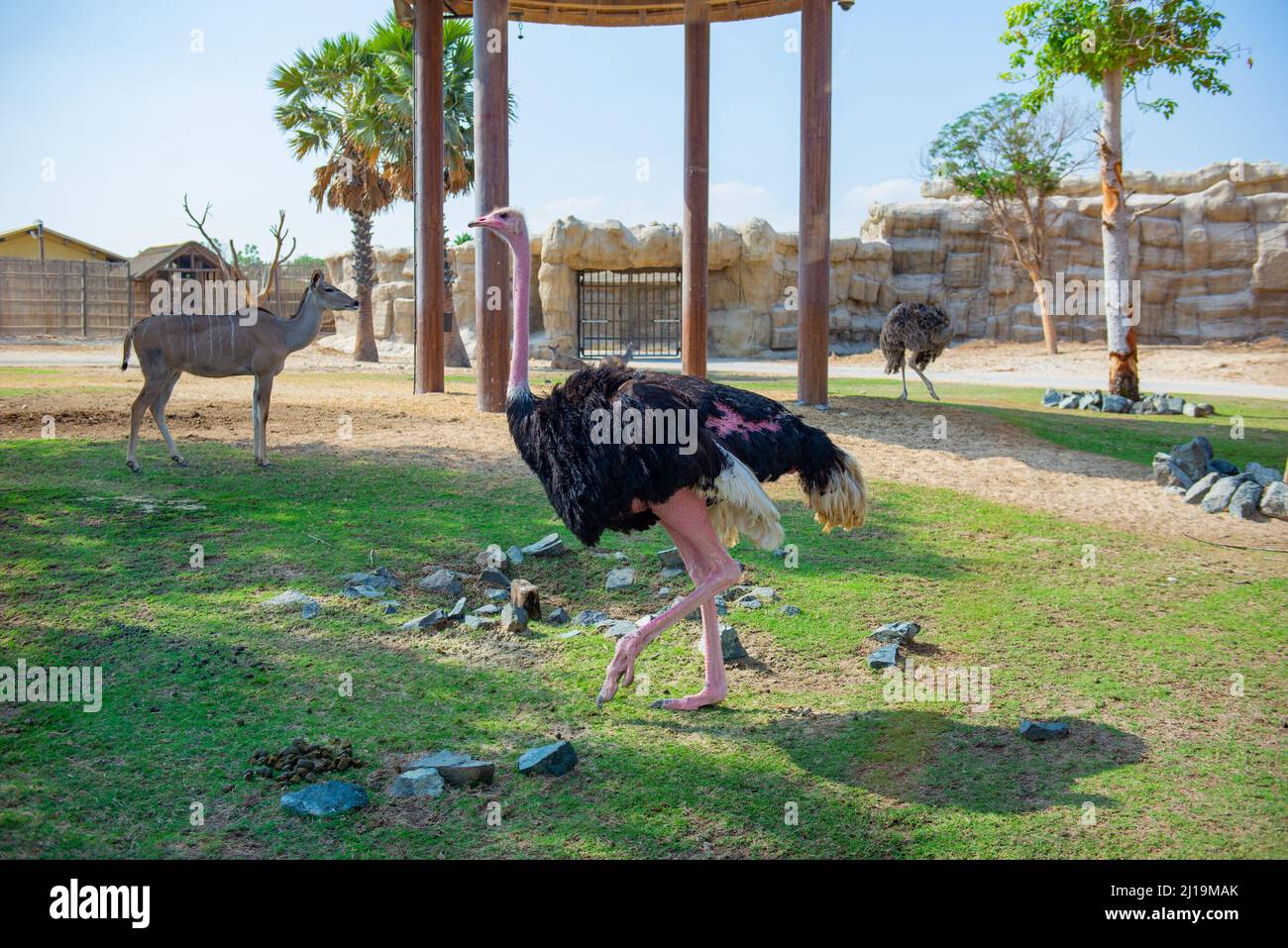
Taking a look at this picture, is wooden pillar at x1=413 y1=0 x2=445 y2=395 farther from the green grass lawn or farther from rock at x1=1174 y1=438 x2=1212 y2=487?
rock at x1=1174 y1=438 x2=1212 y2=487

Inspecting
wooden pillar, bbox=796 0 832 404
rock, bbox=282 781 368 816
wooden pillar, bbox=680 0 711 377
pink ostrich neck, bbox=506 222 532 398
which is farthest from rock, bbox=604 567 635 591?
wooden pillar, bbox=680 0 711 377

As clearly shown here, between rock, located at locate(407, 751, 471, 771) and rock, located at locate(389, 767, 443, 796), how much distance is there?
5 centimetres

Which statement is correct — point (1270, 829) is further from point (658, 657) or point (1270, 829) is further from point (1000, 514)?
point (1000, 514)

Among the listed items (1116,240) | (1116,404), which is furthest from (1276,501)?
(1116,240)

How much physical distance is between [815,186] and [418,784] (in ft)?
31.0

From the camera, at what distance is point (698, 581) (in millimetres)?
4711

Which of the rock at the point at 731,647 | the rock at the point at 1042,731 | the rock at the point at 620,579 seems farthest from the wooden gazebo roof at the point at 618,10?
the rock at the point at 1042,731

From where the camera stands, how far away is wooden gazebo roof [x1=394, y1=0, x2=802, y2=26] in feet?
47.7

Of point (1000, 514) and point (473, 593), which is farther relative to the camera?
point (1000, 514)

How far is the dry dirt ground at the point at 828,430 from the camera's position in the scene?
332 inches

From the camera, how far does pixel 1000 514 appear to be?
8070 mm
